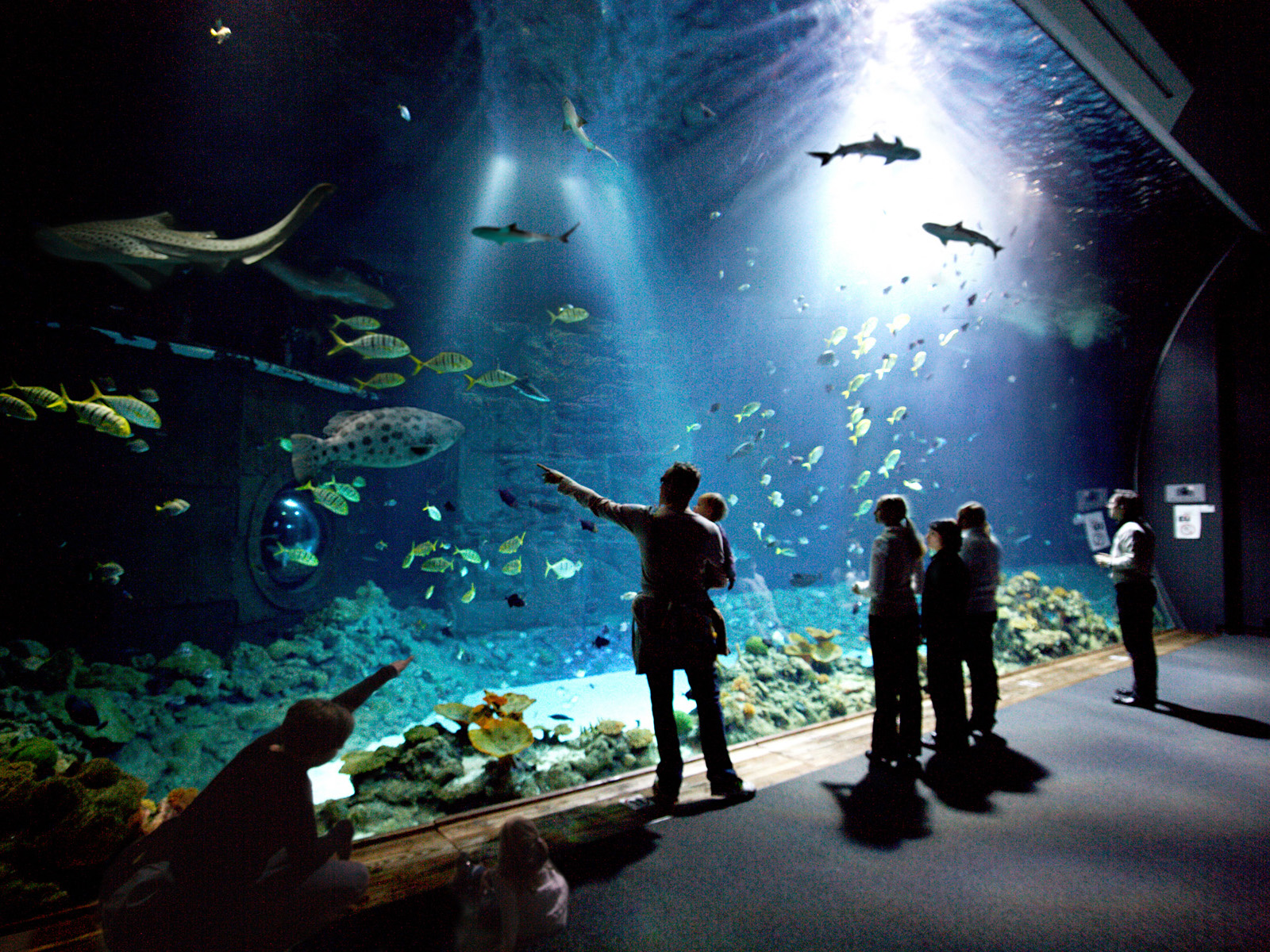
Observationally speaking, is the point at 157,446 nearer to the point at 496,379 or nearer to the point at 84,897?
the point at 496,379

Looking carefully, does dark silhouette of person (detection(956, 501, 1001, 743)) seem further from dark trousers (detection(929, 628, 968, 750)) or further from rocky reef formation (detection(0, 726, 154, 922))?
rocky reef formation (detection(0, 726, 154, 922))

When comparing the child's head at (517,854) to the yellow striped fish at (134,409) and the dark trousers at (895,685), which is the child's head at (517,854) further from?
the yellow striped fish at (134,409)

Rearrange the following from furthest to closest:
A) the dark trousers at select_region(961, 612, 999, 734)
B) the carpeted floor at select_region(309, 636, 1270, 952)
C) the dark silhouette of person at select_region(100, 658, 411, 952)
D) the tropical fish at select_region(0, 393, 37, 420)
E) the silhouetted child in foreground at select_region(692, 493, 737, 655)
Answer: the tropical fish at select_region(0, 393, 37, 420) → the dark trousers at select_region(961, 612, 999, 734) → the silhouetted child in foreground at select_region(692, 493, 737, 655) → the carpeted floor at select_region(309, 636, 1270, 952) → the dark silhouette of person at select_region(100, 658, 411, 952)

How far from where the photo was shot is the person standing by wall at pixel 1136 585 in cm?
486

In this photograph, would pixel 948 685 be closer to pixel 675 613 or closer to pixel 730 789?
pixel 730 789

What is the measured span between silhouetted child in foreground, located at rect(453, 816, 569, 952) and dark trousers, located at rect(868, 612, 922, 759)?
8.80ft

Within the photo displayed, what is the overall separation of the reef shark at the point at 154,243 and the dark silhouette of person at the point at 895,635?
4.31 meters

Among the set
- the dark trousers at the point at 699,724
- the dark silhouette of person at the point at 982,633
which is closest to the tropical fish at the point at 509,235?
the dark trousers at the point at 699,724

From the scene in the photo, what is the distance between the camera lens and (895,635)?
3684mm

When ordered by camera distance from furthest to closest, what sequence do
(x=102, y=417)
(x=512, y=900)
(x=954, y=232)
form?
(x=954, y=232), (x=102, y=417), (x=512, y=900)

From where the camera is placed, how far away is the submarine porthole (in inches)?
383

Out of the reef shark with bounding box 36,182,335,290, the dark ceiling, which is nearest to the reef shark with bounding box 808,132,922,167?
the dark ceiling

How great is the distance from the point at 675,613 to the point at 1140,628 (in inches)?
202

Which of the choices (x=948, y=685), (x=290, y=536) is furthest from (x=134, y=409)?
(x=290, y=536)
